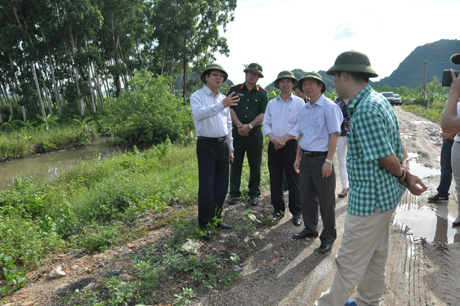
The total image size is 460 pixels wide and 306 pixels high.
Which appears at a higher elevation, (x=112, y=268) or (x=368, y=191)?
(x=368, y=191)

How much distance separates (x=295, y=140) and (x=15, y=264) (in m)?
4.27

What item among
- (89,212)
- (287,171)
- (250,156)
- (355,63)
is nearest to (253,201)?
(250,156)

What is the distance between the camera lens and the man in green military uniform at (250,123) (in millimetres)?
5277

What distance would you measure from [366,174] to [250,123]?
316 cm

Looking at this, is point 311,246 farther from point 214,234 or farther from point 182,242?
point 182,242

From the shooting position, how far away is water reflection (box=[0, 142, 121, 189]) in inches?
444

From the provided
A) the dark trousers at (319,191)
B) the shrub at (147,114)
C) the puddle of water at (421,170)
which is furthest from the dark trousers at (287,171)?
the shrub at (147,114)

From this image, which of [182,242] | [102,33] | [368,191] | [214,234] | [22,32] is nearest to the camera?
[368,191]

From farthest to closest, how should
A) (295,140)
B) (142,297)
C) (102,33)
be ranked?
(102,33)
(295,140)
(142,297)

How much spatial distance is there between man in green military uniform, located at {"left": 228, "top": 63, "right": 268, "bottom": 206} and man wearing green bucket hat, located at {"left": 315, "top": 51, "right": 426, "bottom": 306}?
116 inches

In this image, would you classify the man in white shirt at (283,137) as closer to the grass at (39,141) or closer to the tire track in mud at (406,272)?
the tire track in mud at (406,272)

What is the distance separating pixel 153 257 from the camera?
3490mm

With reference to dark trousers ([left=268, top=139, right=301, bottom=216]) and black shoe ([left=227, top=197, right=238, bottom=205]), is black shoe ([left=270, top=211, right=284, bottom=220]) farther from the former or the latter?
black shoe ([left=227, top=197, right=238, bottom=205])

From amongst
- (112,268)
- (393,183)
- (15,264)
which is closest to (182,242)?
(112,268)
